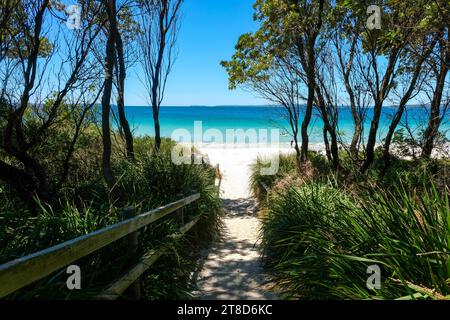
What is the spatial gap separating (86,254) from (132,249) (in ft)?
2.97

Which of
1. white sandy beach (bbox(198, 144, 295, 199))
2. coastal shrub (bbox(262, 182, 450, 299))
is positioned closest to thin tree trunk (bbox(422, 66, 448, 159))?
coastal shrub (bbox(262, 182, 450, 299))

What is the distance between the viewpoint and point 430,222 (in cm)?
251

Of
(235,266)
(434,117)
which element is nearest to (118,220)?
(235,266)

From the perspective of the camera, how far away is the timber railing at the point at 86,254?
5.37ft

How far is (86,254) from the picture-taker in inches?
88.4

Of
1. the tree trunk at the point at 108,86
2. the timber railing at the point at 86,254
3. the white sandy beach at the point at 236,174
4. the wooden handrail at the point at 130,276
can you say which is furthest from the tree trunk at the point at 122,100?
the wooden handrail at the point at 130,276

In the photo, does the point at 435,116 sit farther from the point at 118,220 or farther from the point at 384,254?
the point at 118,220

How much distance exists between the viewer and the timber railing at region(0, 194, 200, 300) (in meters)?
1.64

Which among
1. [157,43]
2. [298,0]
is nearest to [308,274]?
[298,0]

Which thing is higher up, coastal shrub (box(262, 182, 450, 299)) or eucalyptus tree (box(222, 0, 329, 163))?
eucalyptus tree (box(222, 0, 329, 163))

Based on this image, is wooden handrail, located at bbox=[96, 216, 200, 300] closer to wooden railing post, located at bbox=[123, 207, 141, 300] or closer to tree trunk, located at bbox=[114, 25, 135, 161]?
wooden railing post, located at bbox=[123, 207, 141, 300]

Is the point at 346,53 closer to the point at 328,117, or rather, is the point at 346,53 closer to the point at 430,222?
the point at 328,117

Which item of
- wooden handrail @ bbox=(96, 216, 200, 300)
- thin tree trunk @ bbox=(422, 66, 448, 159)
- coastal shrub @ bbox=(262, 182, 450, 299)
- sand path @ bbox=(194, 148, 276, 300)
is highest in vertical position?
thin tree trunk @ bbox=(422, 66, 448, 159)
